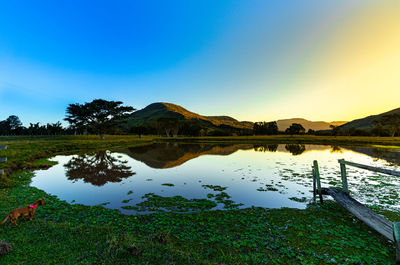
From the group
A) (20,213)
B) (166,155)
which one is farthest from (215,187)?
(166,155)

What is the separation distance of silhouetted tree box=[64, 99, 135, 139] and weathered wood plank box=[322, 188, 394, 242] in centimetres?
7204

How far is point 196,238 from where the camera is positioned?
6.91m

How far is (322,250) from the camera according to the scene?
244 inches

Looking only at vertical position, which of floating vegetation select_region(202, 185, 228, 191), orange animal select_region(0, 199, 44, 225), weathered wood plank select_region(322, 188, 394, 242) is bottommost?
floating vegetation select_region(202, 185, 228, 191)

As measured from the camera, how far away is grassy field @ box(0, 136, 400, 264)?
536 cm

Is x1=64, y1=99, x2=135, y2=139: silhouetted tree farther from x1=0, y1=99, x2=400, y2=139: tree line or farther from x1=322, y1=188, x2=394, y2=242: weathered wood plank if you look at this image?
x1=322, y1=188, x2=394, y2=242: weathered wood plank

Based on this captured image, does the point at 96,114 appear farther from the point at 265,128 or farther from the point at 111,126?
the point at 265,128

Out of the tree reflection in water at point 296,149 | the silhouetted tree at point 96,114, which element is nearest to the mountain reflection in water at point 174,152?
the tree reflection in water at point 296,149

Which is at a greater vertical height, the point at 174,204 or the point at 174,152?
the point at 174,152

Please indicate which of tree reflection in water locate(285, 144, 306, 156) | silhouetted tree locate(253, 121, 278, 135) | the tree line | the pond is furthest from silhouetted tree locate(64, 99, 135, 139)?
silhouetted tree locate(253, 121, 278, 135)

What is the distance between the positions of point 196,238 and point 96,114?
71.3 m

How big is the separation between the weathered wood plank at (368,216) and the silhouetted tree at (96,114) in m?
72.0

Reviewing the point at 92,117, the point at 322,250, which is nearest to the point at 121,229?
the point at 322,250

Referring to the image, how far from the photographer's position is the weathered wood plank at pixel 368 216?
6617mm
